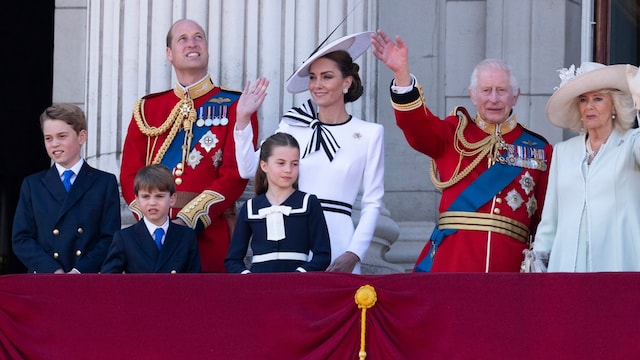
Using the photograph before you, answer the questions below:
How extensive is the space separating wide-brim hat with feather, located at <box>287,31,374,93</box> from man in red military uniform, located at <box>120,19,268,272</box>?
22 cm

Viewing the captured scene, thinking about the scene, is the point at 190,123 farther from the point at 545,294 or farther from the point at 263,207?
the point at 545,294

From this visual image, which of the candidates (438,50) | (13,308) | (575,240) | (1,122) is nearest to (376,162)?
(575,240)

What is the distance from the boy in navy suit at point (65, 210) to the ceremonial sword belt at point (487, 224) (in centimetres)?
148

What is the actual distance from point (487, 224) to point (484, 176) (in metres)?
0.23

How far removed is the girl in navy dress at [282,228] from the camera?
7.14 meters

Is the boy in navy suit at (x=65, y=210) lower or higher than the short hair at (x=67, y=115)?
lower

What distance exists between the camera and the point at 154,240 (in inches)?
286

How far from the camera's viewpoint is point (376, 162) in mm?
7637

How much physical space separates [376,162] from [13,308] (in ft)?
5.93

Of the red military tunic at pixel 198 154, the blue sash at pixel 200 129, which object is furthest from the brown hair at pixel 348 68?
the blue sash at pixel 200 129

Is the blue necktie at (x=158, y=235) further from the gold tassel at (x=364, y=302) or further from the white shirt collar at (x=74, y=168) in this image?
the gold tassel at (x=364, y=302)

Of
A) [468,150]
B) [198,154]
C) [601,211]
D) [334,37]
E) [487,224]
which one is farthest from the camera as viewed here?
[334,37]

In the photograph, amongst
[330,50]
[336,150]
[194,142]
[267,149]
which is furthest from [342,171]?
[194,142]

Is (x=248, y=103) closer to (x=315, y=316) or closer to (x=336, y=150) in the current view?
(x=336, y=150)
